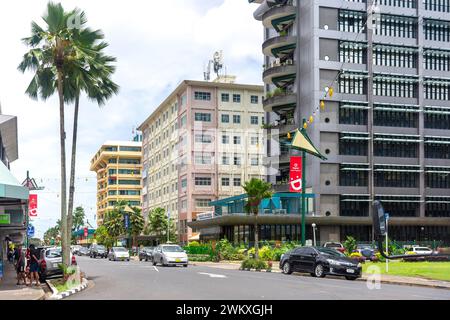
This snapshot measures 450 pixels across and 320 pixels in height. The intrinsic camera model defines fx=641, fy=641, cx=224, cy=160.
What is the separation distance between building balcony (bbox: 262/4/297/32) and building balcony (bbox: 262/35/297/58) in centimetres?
217

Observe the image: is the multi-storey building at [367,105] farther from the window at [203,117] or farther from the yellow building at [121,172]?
the yellow building at [121,172]

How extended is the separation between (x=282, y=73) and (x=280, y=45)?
324 centimetres

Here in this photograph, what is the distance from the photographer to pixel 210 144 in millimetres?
95000

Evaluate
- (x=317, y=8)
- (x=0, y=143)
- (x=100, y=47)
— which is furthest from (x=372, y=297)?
(x=317, y=8)

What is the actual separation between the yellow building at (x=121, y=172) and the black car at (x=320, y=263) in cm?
11478

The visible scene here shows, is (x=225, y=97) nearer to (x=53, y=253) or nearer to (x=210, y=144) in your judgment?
(x=210, y=144)

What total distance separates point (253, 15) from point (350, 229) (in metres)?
30.1

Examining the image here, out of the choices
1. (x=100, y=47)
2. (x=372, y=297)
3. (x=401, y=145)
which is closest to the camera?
(x=372, y=297)

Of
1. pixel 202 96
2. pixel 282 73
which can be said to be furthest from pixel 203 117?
pixel 282 73

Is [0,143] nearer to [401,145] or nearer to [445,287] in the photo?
[445,287]

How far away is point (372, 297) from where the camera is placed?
18281mm

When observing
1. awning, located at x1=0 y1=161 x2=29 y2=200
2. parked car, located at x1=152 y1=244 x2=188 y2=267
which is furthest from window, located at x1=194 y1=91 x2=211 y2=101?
awning, located at x1=0 y1=161 x2=29 y2=200

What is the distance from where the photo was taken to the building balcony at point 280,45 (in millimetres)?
73750

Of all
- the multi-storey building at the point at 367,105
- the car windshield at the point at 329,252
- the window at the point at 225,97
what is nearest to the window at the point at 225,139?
A: the window at the point at 225,97
